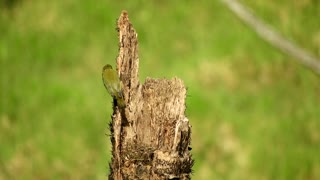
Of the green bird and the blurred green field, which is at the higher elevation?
the blurred green field

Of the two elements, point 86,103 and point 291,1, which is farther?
point 291,1

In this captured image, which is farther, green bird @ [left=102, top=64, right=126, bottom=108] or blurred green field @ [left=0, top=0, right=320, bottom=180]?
blurred green field @ [left=0, top=0, right=320, bottom=180]

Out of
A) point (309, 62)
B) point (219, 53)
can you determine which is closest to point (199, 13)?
point (219, 53)

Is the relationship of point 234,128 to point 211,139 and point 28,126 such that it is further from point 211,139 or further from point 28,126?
point 28,126

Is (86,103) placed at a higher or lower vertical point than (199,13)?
lower

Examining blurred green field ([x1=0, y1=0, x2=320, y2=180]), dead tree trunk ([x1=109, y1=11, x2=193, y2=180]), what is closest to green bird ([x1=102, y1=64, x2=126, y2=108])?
dead tree trunk ([x1=109, y1=11, x2=193, y2=180])

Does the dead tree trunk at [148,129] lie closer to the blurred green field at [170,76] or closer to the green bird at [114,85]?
the green bird at [114,85]

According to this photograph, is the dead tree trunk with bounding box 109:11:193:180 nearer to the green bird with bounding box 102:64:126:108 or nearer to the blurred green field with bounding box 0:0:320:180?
the green bird with bounding box 102:64:126:108

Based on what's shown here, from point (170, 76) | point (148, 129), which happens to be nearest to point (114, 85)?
point (148, 129)
